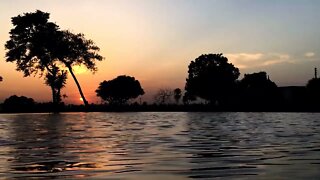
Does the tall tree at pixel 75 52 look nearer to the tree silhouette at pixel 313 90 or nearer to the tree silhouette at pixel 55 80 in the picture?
the tree silhouette at pixel 55 80

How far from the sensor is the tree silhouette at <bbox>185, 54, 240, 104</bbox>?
347ft

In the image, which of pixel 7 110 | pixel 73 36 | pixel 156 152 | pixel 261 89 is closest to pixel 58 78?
Result: pixel 73 36

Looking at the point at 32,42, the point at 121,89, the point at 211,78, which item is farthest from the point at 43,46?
the point at 121,89

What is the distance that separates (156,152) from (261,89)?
95.6m

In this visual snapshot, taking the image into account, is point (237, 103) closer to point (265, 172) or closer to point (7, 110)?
point (7, 110)

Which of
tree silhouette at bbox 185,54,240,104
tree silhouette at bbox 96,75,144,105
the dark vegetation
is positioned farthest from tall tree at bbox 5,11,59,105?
tree silhouette at bbox 96,75,144,105

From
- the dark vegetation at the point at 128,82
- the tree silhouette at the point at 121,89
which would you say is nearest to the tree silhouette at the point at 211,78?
the dark vegetation at the point at 128,82

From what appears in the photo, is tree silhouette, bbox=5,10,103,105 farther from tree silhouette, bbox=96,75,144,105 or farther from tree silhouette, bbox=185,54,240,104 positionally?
tree silhouette, bbox=96,75,144,105

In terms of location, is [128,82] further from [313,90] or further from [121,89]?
[313,90]

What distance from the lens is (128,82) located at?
140875 mm

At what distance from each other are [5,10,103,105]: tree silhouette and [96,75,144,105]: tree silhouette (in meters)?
59.5

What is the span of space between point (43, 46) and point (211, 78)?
41505 mm

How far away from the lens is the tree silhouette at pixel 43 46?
77.6 meters

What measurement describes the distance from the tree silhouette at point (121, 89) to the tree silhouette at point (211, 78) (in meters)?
31.8
